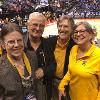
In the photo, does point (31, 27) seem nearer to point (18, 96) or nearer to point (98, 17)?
point (18, 96)

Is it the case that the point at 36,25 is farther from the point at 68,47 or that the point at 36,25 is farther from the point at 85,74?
the point at 85,74

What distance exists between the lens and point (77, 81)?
10.3ft

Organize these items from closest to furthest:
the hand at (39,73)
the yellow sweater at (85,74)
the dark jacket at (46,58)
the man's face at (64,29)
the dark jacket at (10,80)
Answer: the dark jacket at (10,80), the hand at (39,73), the yellow sweater at (85,74), the dark jacket at (46,58), the man's face at (64,29)

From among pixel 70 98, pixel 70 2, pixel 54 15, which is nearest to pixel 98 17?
pixel 54 15

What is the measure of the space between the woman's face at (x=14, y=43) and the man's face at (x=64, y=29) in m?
0.99

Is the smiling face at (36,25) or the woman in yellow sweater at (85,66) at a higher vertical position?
the smiling face at (36,25)

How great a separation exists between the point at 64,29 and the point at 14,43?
1059mm

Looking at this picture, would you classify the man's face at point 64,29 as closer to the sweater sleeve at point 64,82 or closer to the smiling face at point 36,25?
the smiling face at point 36,25

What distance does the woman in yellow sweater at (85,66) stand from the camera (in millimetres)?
3012

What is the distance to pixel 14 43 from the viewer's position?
2400 mm

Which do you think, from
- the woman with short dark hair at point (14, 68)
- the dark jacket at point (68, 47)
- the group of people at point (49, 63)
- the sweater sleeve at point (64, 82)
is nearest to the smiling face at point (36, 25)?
the group of people at point (49, 63)

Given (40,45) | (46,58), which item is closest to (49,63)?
(46,58)

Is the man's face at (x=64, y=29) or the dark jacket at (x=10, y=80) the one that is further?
the man's face at (x=64, y=29)

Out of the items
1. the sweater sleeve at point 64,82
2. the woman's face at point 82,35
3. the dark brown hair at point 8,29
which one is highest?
the dark brown hair at point 8,29
